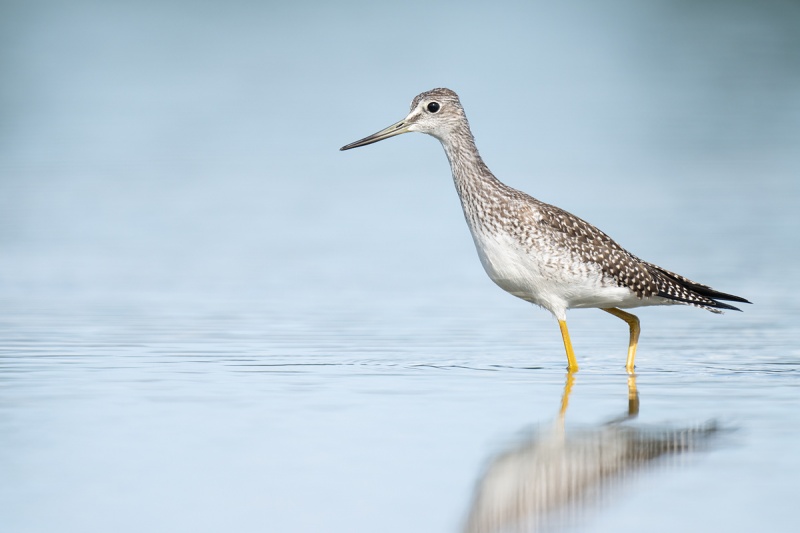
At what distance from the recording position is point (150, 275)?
45.9 ft

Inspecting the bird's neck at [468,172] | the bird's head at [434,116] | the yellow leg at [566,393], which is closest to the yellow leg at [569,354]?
the yellow leg at [566,393]

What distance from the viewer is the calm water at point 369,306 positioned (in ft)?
21.0

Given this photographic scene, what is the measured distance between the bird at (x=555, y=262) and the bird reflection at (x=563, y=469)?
2.26 m

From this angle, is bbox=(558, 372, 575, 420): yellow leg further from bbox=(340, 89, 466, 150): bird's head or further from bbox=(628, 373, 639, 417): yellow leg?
bbox=(340, 89, 466, 150): bird's head

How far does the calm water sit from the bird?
430mm

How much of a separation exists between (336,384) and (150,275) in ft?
18.3

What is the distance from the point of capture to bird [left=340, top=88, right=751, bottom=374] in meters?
10.1

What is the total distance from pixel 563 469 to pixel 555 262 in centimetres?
353

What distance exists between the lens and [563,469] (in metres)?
6.78

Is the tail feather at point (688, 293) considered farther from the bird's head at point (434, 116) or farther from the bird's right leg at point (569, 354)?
the bird's head at point (434, 116)

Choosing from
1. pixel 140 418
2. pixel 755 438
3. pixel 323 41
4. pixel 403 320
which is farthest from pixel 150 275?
pixel 323 41

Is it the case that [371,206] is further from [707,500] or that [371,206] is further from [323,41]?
[323,41]

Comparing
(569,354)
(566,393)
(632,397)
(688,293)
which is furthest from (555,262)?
(632,397)

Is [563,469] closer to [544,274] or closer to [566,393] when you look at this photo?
[566,393]
